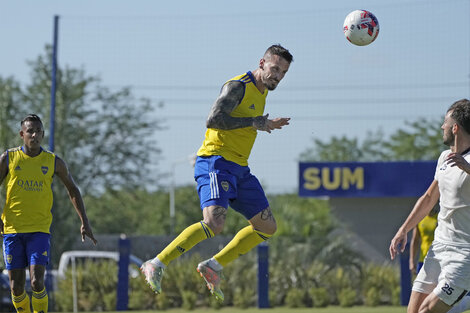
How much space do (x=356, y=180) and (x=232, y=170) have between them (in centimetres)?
1859

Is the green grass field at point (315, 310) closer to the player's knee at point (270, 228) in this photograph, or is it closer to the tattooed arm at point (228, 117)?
the player's knee at point (270, 228)

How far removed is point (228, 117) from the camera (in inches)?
318

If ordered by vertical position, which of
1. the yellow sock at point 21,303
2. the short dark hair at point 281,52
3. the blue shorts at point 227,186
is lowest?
the yellow sock at point 21,303

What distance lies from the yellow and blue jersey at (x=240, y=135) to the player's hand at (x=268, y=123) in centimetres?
27

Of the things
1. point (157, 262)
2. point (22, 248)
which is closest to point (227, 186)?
point (157, 262)

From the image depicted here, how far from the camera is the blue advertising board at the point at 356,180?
1028 inches

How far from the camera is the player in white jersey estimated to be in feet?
22.4

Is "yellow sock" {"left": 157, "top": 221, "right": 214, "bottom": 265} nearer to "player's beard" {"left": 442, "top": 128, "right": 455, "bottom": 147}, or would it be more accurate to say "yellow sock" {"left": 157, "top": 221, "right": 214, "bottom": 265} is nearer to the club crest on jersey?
the club crest on jersey

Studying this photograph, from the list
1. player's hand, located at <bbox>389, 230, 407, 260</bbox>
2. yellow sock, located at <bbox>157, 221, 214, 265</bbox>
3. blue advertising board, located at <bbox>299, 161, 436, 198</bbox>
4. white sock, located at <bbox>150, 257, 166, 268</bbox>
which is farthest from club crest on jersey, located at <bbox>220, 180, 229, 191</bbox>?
blue advertising board, located at <bbox>299, 161, 436, 198</bbox>

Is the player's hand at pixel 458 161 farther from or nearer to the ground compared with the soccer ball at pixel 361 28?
nearer to the ground

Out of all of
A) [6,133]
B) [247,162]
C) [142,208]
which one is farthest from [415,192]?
[142,208]

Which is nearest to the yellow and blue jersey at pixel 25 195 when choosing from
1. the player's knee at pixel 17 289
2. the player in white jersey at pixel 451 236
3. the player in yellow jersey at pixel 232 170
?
the player's knee at pixel 17 289

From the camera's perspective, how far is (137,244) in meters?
33.9

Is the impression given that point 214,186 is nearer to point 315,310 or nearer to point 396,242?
point 396,242
